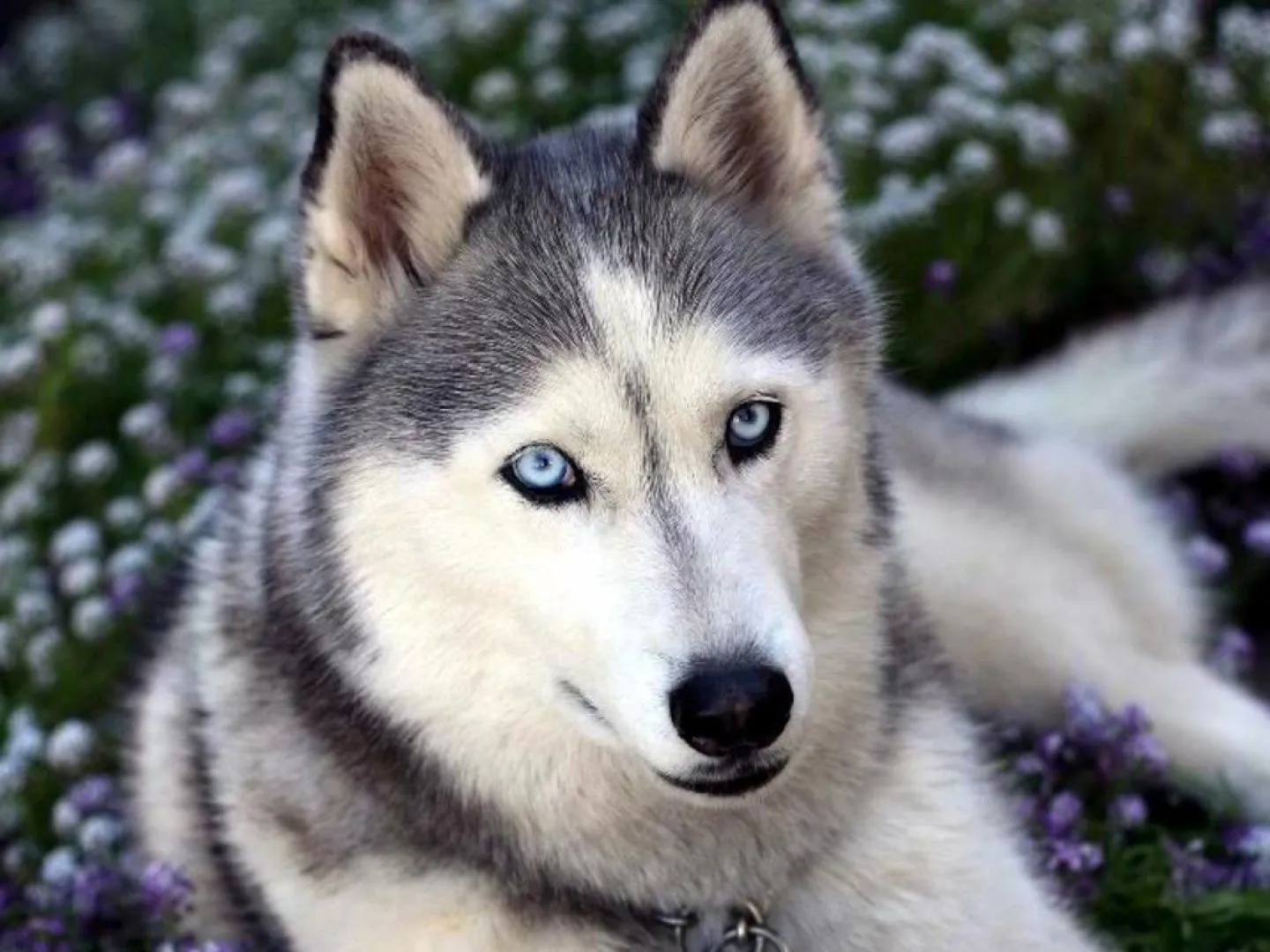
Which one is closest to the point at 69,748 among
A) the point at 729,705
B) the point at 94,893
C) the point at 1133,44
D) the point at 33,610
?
the point at 94,893

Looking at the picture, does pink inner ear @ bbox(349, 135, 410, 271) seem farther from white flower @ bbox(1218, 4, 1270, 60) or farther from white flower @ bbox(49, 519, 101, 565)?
white flower @ bbox(1218, 4, 1270, 60)

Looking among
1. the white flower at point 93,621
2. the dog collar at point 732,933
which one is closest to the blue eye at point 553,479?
the dog collar at point 732,933

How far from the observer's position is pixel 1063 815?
10.8ft

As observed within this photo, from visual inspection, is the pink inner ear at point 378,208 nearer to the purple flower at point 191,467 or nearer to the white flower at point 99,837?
the white flower at point 99,837

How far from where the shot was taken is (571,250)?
2473 mm

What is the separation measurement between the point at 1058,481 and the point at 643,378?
6.30 ft

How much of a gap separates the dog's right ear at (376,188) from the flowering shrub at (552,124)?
1.14 m

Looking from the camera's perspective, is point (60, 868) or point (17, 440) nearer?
point (60, 868)

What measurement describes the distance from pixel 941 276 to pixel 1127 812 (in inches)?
73.1

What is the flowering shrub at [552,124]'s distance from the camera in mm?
3439

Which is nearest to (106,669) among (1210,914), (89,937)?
(89,937)

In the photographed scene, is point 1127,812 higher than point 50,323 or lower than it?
lower

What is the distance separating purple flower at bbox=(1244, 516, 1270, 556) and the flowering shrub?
14 millimetres

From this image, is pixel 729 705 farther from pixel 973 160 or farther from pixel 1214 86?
pixel 1214 86
